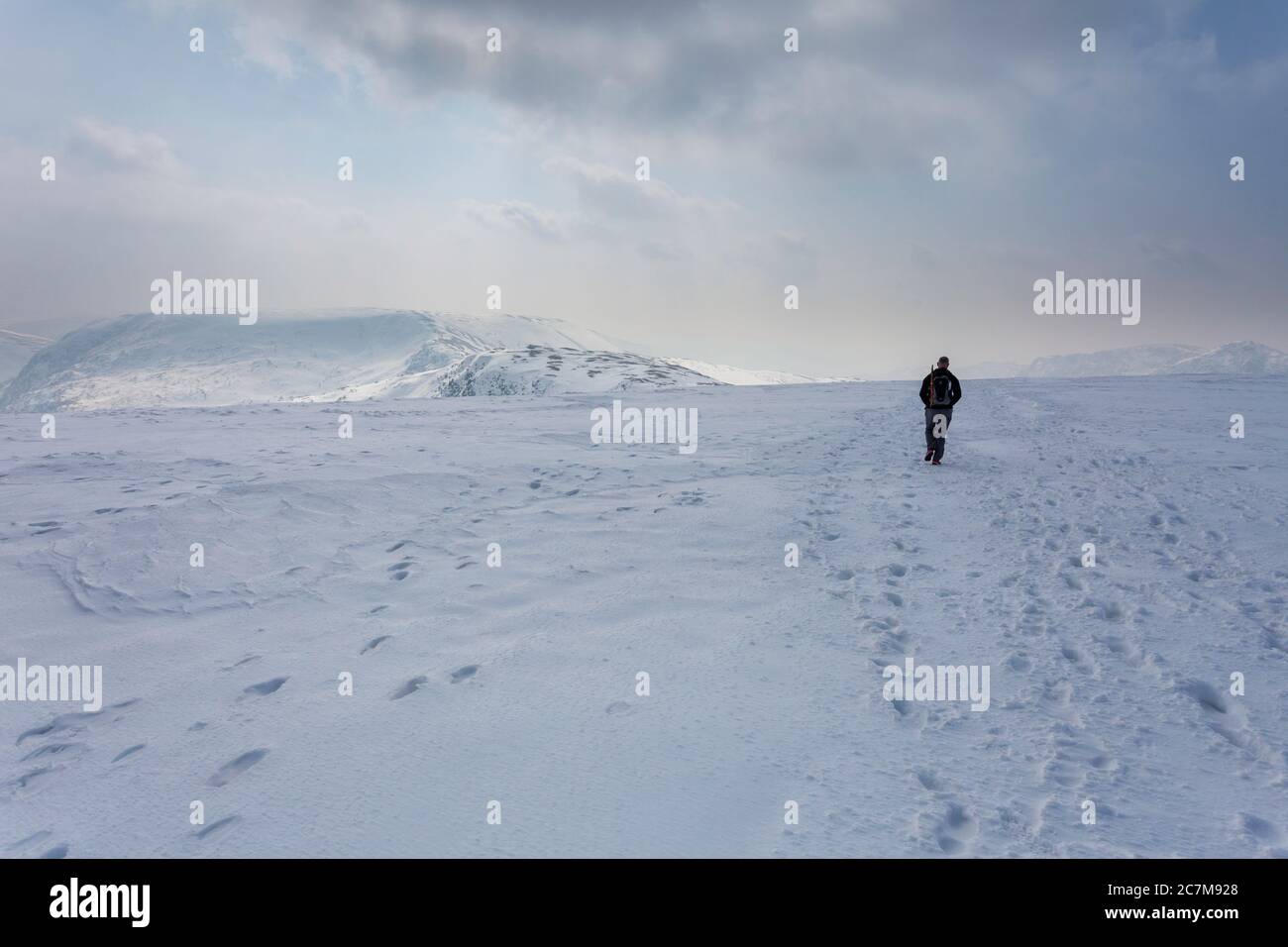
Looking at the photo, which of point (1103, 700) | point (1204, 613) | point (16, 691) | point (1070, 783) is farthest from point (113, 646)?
point (1204, 613)

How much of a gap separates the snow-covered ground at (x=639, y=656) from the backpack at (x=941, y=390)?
4.83 ft

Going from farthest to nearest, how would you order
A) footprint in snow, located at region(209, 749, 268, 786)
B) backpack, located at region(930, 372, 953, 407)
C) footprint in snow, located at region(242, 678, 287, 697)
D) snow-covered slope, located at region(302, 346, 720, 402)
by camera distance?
snow-covered slope, located at region(302, 346, 720, 402) → backpack, located at region(930, 372, 953, 407) → footprint in snow, located at region(242, 678, 287, 697) → footprint in snow, located at region(209, 749, 268, 786)

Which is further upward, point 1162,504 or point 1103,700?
point 1162,504

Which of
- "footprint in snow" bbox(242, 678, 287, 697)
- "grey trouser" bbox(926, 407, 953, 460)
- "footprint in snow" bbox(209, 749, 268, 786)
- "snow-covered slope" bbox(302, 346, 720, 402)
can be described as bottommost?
"footprint in snow" bbox(209, 749, 268, 786)

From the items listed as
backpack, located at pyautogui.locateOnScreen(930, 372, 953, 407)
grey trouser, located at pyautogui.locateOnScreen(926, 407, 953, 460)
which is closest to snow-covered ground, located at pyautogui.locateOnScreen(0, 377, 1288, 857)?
grey trouser, located at pyautogui.locateOnScreen(926, 407, 953, 460)

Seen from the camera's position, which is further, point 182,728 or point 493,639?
point 493,639

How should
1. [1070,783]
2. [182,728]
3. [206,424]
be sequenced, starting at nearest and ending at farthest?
[1070,783] < [182,728] < [206,424]

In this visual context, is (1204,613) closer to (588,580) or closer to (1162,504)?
(1162,504)

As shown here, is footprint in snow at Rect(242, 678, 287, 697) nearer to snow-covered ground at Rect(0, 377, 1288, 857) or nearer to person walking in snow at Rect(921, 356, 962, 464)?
snow-covered ground at Rect(0, 377, 1288, 857)

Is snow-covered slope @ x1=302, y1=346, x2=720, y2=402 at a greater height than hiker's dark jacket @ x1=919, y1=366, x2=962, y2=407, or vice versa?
snow-covered slope @ x1=302, y1=346, x2=720, y2=402

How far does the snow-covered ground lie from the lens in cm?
354

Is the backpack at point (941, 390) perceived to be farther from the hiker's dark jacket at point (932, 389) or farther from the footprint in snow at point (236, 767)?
the footprint in snow at point (236, 767)

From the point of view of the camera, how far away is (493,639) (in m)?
5.69
